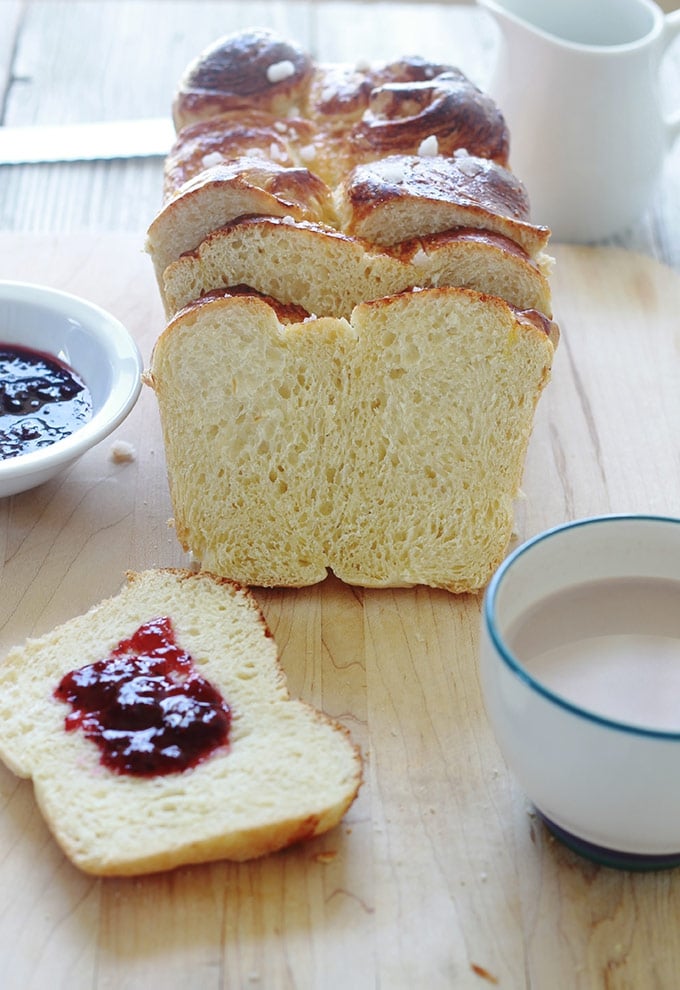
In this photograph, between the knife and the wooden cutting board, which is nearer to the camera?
the wooden cutting board

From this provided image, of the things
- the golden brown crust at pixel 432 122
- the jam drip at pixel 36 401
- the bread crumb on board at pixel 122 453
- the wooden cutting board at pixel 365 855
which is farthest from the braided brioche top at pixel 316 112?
the wooden cutting board at pixel 365 855

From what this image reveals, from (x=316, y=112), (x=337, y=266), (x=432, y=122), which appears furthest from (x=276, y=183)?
(x=316, y=112)

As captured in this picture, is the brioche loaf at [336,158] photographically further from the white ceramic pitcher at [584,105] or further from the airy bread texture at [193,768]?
the airy bread texture at [193,768]

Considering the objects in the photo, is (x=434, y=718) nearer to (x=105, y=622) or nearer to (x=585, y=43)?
(x=105, y=622)

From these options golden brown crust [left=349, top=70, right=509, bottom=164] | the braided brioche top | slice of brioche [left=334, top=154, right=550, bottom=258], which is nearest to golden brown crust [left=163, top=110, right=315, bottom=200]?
the braided brioche top

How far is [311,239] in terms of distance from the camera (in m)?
2.79

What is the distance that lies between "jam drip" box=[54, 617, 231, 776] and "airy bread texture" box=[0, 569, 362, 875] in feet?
0.07

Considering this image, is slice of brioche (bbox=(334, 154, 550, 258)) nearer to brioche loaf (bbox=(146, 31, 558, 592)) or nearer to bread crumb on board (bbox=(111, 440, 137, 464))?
brioche loaf (bbox=(146, 31, 558, 592))

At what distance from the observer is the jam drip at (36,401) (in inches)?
118

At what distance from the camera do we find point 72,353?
3.28 m

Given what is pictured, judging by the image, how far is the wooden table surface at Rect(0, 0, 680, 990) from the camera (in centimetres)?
210

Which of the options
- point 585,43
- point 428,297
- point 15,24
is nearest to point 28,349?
point 428,297

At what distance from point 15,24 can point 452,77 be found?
8.83ft

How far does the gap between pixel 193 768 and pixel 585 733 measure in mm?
744
